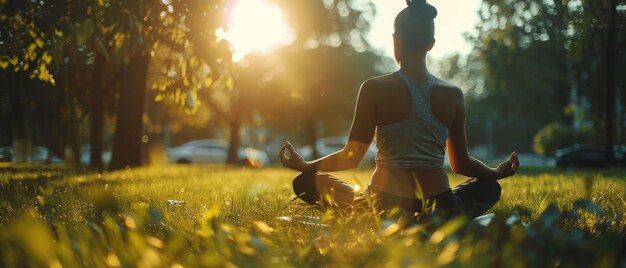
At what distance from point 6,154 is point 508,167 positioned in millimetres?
4714

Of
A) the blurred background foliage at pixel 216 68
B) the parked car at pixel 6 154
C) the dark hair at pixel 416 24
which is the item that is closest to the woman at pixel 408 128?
the dark hair at pixel 416 24

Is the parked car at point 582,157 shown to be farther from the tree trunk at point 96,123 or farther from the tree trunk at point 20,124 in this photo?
the tree trunk at point 20,124

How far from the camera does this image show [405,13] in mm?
3529

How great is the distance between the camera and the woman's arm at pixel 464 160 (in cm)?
375

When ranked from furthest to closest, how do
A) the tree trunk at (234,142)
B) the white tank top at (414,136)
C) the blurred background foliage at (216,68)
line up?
1. the tree trunk at (234,142)
2. the blurred background foliage at (216,68)
3. the white tank top at (414,136)

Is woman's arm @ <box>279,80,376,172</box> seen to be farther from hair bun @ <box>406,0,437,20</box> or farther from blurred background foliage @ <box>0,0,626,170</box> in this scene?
blurred background foliage @ <box>0,0,626,170</box>

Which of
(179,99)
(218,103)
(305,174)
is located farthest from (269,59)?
(305,174)

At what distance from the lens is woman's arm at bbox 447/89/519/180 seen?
3748 millimetres

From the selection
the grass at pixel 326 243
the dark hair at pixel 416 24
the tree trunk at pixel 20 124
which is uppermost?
the dark hair at pixel 416 24

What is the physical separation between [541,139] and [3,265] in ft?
113

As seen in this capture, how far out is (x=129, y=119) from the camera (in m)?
13.6

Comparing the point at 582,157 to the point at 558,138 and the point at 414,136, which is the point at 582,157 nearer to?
the point at 558,138

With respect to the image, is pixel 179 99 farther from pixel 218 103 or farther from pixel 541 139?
pixel 541 139

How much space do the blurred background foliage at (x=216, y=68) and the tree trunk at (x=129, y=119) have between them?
3 centimetres
